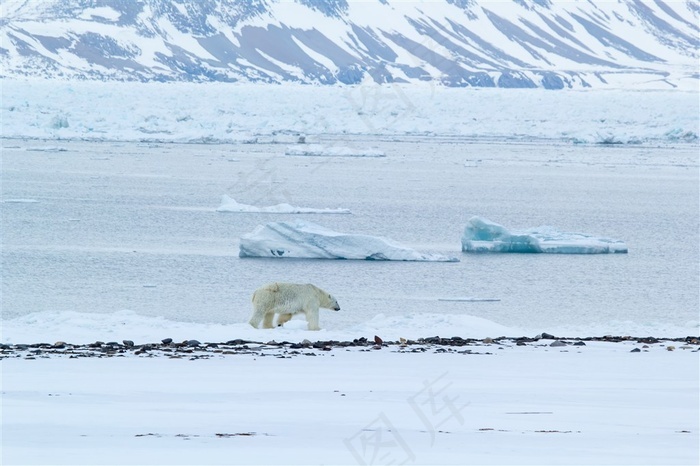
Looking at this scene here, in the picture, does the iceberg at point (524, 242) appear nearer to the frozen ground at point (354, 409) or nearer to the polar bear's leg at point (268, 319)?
the polar bear's leg at point (268, 319)

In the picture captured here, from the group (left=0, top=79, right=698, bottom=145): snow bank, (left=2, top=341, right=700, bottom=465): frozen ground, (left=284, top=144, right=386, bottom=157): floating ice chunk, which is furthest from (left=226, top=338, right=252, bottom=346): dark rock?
(left=0, top=79, right=698, bottom=145): snow bank

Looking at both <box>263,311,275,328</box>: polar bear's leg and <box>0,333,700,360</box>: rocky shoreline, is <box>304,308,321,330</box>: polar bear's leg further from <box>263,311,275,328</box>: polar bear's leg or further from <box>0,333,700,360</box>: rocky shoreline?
<box>0,333,700,360</box>: rocky shoreline

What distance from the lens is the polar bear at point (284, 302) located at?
8.28m

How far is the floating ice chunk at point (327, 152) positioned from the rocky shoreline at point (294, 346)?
80.7 ft

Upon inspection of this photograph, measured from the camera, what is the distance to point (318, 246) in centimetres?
1351

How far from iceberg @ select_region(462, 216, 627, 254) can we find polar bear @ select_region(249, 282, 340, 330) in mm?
6186

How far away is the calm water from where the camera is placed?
1046 cm

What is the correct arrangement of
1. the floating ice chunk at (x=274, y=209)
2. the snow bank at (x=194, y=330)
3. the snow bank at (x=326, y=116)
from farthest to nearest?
the snow bank at (x=326, y=116) < the floating ice chunk at (x=274, y=209) < the snow bank at (x=194, y=330)

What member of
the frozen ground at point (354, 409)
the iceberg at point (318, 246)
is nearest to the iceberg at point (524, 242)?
the iceberg at point (318, 246)

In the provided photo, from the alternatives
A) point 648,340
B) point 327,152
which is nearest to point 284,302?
point 648,340

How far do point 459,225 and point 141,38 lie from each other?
365 feet

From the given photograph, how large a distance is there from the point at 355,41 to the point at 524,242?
76.7 m

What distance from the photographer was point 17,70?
10750 centimetres

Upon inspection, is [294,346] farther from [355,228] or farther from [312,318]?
[355,228]
